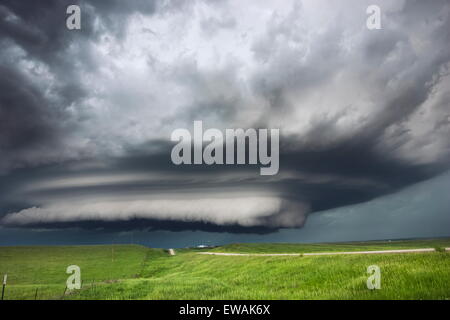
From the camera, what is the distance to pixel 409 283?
758 inches

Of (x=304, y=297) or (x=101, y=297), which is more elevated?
(x=304, y=297)

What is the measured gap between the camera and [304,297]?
19.8 metres

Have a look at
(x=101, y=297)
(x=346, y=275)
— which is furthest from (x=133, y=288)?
(x=346, y=275)
